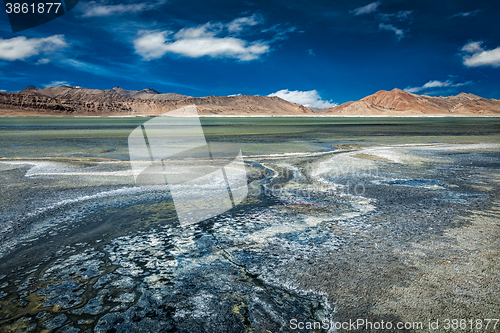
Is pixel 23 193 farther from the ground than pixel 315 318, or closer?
farther from the ground

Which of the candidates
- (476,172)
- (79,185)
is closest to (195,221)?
(79,185)

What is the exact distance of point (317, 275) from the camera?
3.36 m

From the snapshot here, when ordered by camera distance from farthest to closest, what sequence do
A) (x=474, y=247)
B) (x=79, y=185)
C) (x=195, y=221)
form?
1. (x=79, y=185)
2. (x=195, y=221)
3. (x=474, y=247)

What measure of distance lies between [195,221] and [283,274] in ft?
7.21

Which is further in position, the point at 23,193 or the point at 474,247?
the point at 23,193

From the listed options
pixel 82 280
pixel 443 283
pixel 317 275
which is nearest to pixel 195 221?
pixel 82 280

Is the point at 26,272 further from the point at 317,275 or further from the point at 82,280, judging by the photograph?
the point at 317,275

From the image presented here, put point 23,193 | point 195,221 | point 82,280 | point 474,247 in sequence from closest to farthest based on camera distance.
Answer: point 82,280, point 474,247, point 195,221, point 23,193

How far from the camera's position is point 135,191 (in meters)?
7.34

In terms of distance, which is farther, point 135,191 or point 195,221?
point 135,191

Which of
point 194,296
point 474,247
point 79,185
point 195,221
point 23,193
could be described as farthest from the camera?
point 79,185

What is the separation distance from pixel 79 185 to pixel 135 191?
1.89 meters

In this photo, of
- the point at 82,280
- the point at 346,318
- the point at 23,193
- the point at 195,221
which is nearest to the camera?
the point at 346,318

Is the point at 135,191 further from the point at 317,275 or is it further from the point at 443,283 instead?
the point at 443,283
